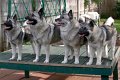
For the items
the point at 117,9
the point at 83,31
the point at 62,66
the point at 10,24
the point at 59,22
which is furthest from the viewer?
the point at 117,9

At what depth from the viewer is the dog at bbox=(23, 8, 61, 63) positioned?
15.6 ft

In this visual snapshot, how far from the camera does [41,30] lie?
4891 millimetres

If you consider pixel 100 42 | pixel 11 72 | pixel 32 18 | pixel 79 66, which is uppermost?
pixel 32 18

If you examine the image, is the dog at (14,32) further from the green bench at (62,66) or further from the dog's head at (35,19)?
the dog's head at (35,19)

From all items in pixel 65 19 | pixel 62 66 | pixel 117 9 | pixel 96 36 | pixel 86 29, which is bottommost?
pixel 117 9

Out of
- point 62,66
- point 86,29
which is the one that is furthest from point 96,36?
point 62,66

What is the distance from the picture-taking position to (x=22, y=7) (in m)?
9.07

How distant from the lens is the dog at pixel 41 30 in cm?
475

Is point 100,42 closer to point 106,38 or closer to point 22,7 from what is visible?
point 106,38

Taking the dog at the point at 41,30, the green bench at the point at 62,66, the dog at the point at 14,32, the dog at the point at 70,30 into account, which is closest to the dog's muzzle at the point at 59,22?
the dog at the point at 70,30

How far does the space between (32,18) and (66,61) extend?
846 mm

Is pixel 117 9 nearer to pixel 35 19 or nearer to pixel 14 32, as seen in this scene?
pixel 14 32

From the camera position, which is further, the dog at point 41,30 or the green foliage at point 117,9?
the green foliage at point 117,9

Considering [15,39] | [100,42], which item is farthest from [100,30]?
[15,39]
